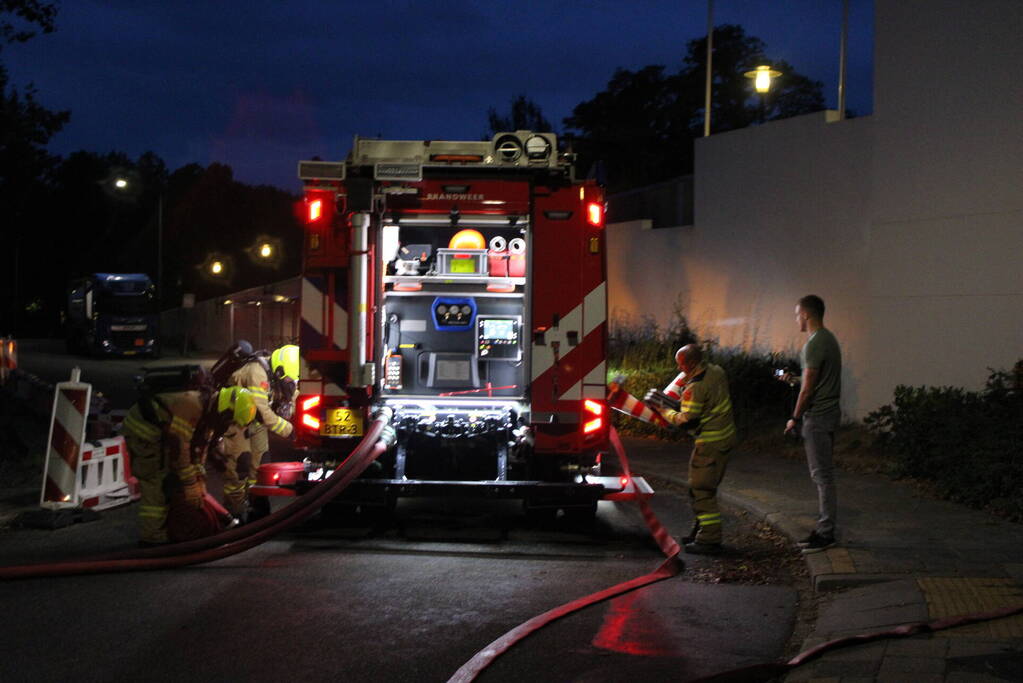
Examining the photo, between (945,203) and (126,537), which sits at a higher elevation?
(945,203)

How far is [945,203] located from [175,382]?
8135 millimetres

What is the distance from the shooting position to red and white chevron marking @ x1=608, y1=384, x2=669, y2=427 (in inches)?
341

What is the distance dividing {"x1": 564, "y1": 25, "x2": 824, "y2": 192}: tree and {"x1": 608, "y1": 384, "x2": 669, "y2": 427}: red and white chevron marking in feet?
73.8

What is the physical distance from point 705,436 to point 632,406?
1.00 m

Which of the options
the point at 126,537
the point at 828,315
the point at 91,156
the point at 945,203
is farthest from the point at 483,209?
the point at 91,156

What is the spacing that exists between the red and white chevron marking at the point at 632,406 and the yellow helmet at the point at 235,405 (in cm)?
284

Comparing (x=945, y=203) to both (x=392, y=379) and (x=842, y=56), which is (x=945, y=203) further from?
(x=392, y=379)

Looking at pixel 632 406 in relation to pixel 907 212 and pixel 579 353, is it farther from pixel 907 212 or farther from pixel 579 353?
pixel 907 212

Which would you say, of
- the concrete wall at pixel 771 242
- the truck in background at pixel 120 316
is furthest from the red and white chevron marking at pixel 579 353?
the truck in background at pixel 120 316

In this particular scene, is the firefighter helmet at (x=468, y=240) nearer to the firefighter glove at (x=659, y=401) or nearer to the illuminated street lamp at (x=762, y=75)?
the firefighter glove at (x=659, y=401)

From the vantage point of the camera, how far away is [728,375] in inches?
563

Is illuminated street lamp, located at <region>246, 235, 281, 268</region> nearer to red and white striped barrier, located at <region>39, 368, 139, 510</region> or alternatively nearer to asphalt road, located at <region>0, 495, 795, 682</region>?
red and white striped barrier, located at <region>39, 368, 139, 510</region>

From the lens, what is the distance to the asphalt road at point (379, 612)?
5.35 m

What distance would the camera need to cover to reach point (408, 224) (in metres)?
8.84
